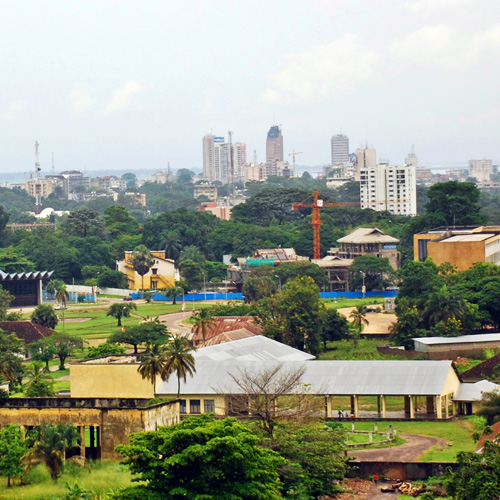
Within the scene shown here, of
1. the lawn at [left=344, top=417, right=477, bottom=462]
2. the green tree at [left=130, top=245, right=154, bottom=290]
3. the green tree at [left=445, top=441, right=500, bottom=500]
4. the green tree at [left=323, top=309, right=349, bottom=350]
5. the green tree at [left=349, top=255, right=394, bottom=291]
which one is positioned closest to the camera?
the green tree at [left=445, top=441, right=500, bottom=500]

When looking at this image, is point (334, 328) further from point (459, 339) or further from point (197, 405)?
point (197, 405)

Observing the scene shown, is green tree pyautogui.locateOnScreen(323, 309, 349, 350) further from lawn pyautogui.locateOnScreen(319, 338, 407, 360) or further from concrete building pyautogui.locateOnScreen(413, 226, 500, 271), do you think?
concrete building pyautogui.locateOnScreen(413, 226, 500, 271)

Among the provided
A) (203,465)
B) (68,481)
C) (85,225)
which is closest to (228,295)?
(85,225)

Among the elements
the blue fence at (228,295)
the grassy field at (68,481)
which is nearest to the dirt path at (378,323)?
the blue fence at (228,295)

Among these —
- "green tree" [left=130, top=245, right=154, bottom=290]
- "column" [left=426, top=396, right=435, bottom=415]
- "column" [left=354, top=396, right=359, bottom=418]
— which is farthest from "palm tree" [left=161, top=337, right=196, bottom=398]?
"green tree" [left=130, top=245, right=154, bottom=290]

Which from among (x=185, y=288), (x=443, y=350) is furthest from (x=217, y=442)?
(x=185, y=288)

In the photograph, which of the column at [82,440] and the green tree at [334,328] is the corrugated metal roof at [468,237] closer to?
the green tree at [334,328]
